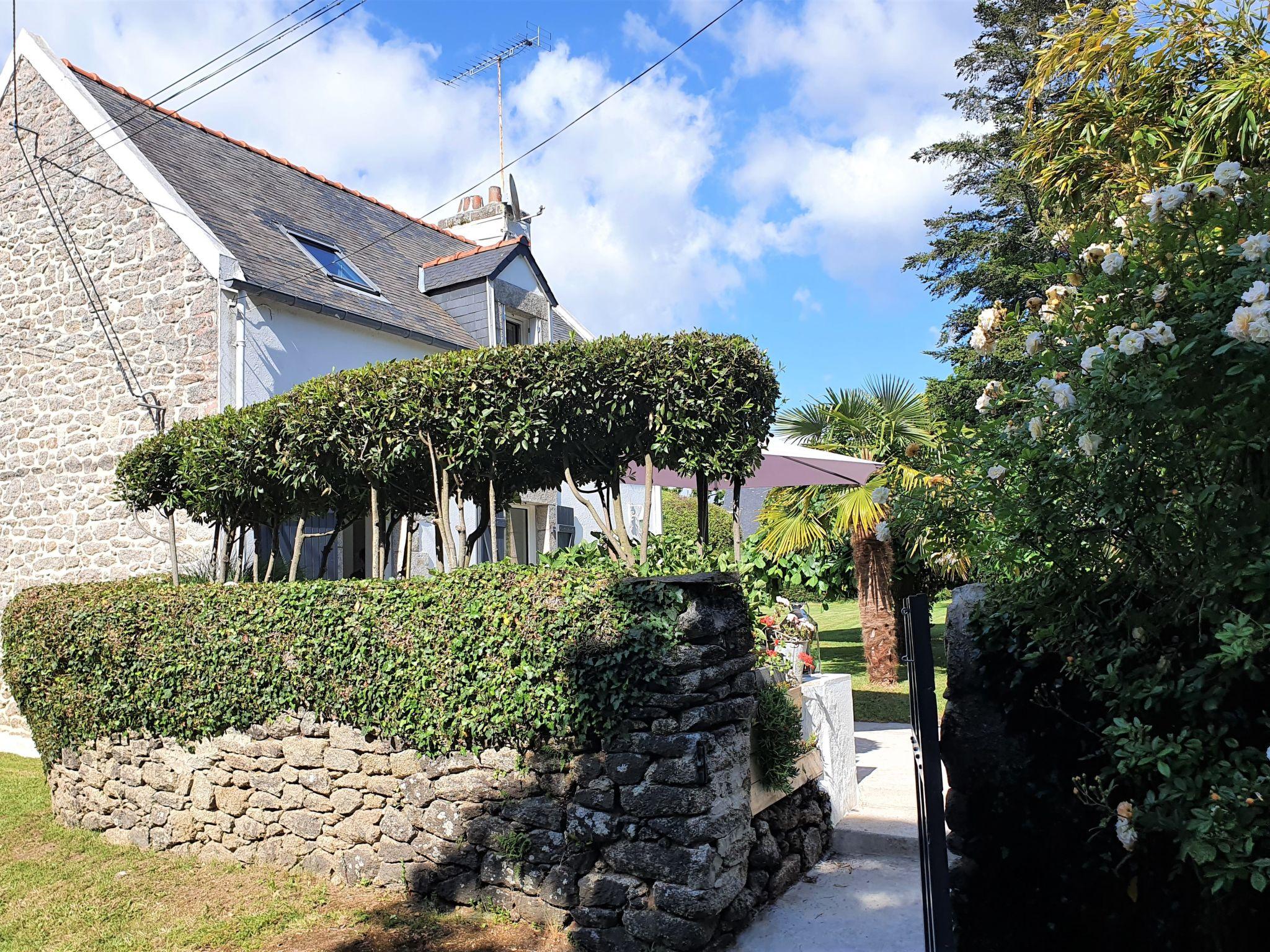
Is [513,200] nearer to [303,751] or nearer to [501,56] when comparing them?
[501,56]

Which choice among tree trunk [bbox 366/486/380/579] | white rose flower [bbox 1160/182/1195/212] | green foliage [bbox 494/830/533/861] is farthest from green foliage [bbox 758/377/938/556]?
white rose flower [bbox 1160/182/1195/212]

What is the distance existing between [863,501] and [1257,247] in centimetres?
990

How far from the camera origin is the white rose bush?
2211 millimetres

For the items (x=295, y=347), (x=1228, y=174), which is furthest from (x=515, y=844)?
(x=295, y=347)

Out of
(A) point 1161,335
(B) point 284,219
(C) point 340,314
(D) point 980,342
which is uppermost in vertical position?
(B) point 284,219

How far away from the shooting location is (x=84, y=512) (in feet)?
37.6

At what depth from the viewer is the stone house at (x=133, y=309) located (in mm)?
10586

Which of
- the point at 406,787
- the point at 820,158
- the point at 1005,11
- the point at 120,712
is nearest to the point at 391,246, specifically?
the point at 820,158

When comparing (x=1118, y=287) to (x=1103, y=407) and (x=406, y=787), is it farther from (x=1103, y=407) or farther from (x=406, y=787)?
(x=406, y=787)

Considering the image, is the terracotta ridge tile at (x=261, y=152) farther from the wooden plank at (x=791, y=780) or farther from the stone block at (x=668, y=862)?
the stone block at (x=668, y=862)

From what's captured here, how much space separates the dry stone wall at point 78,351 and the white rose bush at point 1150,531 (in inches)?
383

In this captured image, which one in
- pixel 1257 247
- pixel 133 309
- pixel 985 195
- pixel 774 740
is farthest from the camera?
pixel 985 195

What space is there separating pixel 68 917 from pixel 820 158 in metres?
9.55

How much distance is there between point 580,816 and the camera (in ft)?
16.6
